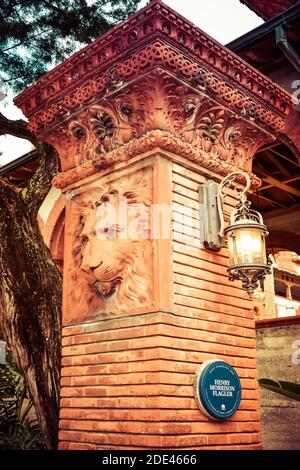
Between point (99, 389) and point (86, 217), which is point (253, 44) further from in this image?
point (99, 389)

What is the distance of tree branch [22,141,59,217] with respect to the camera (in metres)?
6.40

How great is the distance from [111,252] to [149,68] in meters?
1.51

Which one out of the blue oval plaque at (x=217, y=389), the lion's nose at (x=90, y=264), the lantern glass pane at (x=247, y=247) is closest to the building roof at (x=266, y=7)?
the lantern glass pane at (x=247, y=247)

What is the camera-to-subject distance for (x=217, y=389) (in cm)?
399

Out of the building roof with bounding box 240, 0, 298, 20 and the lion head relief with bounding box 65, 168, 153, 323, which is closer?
the lion head relief with bounding box 65, 168, 153, 323

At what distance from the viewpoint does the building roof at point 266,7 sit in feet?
40.8

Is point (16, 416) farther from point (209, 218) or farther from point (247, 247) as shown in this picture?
point (247, 247)

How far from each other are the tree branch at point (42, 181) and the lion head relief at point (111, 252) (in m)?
1.78

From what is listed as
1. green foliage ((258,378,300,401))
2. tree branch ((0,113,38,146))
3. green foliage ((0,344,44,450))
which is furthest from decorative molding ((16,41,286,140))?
green foliage ((0,344,44,450))

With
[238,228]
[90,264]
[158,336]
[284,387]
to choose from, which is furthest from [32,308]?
[284,387]

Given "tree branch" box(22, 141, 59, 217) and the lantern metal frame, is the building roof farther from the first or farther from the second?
the lantern metal frame

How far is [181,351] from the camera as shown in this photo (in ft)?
12.8

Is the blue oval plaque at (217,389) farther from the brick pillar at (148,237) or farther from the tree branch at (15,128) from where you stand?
the tree branch at (15,128)

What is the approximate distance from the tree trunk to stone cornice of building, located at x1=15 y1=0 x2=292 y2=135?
1.38 metres
